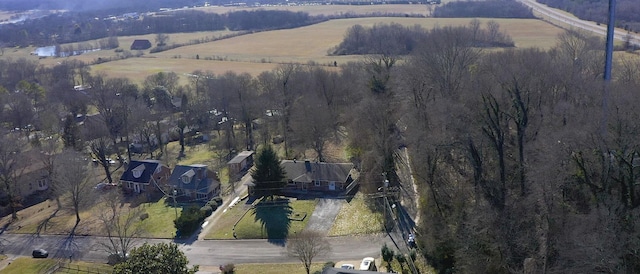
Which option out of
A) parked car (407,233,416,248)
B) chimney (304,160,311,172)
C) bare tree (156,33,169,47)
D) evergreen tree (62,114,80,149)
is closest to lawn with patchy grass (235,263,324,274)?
parked car (407,233,416,248)

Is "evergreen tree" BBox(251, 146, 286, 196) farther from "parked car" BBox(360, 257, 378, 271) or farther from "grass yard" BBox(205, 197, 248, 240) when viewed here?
"parked car" BBox(360, 257, 378, 271)

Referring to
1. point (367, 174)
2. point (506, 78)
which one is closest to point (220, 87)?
point (367, 174)

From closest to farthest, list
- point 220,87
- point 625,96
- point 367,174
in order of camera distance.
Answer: point 625,96 → point 367,174 → point 220,87

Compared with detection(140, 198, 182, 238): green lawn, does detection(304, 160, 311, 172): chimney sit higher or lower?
higher

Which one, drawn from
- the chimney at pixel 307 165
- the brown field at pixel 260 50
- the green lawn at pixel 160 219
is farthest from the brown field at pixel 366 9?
the green lawn at pixel 160 219

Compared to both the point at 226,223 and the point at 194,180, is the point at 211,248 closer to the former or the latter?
the point at 226,223

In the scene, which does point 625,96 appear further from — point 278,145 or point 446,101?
point 278,145
